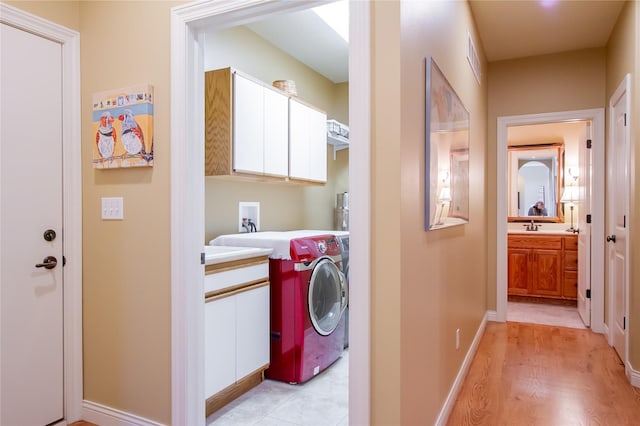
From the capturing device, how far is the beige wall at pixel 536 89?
13.1ft

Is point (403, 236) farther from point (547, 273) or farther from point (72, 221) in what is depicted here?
point (547, 273)

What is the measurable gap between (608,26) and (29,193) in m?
4.30

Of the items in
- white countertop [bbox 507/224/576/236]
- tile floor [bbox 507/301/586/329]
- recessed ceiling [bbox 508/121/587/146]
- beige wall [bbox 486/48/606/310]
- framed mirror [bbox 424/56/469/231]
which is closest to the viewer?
framed mirror [bbox 424/56/469/231]

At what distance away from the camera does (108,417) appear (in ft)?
6.93

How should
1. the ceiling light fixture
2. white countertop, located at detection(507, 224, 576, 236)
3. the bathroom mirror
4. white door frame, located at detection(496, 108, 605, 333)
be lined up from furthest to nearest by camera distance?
the bathroom mirror < white countertop, located at detection(507, 224, 576, 236) < white door frame, located at detection(496, 108, 605, 333) < the ceiling light fixture

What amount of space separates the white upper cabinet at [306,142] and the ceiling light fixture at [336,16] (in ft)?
2.12

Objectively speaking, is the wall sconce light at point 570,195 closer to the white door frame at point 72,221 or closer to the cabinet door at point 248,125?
the cabinet door at point 248,125

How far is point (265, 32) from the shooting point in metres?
3.40

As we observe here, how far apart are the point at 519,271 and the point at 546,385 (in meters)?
2.73

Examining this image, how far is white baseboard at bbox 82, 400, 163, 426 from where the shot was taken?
2029 mm

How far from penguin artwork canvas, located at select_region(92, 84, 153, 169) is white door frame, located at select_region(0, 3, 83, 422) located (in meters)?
0.14

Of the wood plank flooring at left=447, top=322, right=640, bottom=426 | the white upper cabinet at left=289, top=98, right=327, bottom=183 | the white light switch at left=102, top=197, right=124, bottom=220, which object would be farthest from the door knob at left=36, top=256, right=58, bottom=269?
the wood plank flooring at left=447, top=322, right=640, bottom=426

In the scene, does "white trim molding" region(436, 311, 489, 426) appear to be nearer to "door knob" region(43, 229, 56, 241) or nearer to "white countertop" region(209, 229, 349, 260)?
"white countertop" region(209, 229, 349, 260)

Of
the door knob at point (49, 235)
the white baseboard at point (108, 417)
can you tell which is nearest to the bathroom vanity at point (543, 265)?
the white baseboard at point (108, 417)
